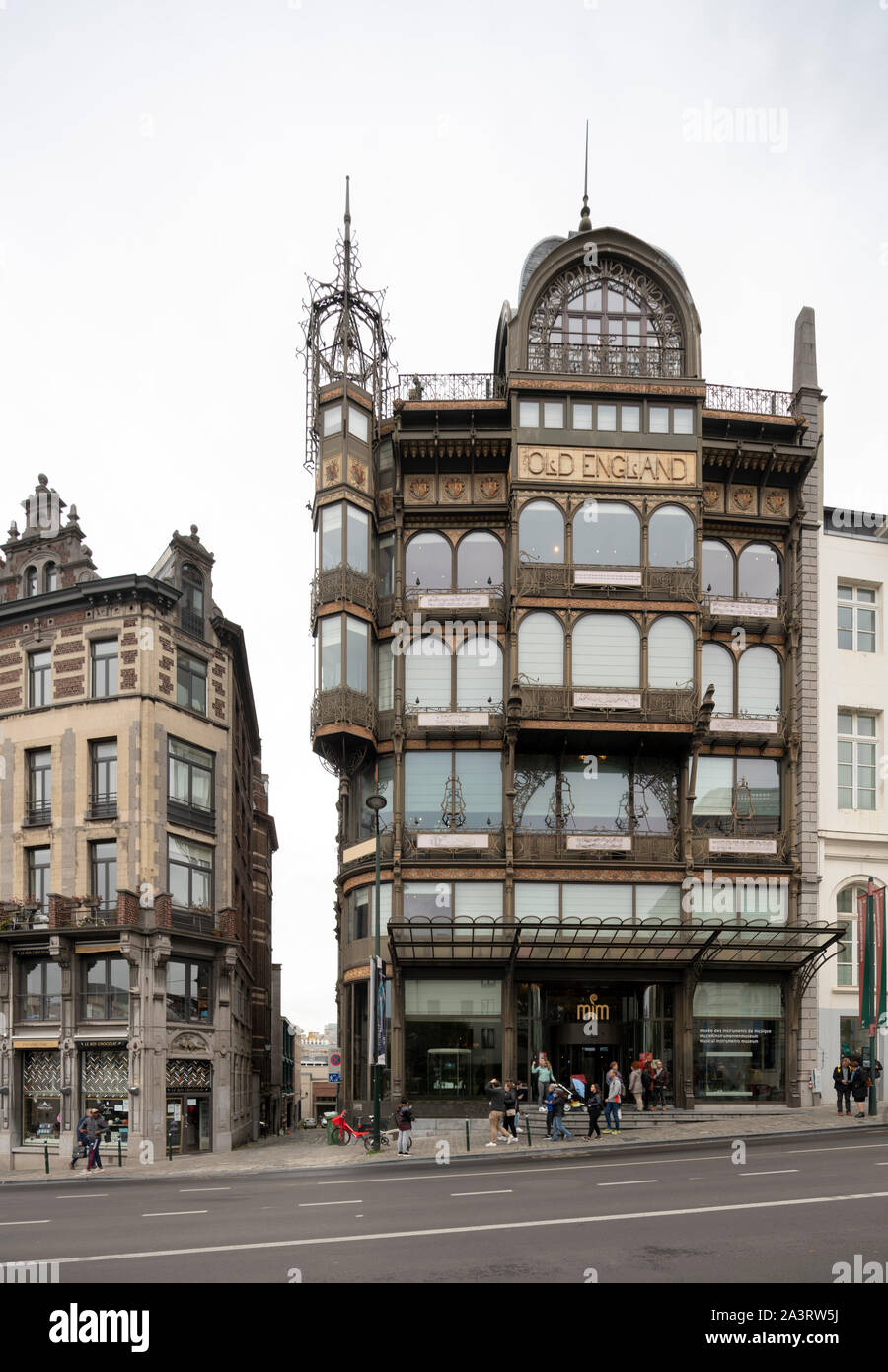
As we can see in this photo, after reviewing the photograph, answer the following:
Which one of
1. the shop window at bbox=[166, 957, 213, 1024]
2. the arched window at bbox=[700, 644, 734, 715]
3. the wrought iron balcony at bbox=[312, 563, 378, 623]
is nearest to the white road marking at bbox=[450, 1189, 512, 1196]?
the shop window at bbox=[166, 957, 213, 1024]

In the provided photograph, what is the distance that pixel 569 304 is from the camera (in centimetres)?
4266

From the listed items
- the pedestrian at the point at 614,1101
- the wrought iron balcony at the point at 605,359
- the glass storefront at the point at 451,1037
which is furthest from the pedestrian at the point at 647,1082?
the wrought iron balcony at the point at 605,359

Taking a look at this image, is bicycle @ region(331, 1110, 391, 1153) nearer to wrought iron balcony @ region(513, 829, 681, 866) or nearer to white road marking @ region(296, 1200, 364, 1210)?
wrought iron balcony @ region(513, 829, 681, 866)

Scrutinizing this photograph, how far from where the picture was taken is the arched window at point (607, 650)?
4041 centimetres

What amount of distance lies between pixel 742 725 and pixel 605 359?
12717mm

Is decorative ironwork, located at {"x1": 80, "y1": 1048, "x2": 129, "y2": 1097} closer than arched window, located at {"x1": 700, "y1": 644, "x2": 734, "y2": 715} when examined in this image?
Yes

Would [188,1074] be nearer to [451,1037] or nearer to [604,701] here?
[451,1037]

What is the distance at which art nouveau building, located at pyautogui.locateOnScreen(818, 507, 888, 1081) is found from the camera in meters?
42.0

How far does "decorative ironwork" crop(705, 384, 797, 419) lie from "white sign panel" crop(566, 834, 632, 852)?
48.2ft

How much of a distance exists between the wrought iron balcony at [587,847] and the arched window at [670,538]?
872 centimetres

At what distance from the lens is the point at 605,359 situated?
42.2m

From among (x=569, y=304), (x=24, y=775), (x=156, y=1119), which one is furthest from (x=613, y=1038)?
(x=569, y=304)

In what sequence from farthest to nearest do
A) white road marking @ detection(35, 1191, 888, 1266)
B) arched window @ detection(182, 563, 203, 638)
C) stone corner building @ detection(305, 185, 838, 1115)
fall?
arched window @ detection(182, 563, 203, 638) → stone corner building @ detection(305, 185, 838, 1115) → white road marking @ detection(35, 1191, 888, 1266)

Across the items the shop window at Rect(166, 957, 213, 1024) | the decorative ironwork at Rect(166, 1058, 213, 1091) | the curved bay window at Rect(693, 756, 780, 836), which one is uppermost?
the curved bay window at Rect(693, 756, 780, 836)
